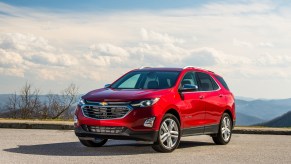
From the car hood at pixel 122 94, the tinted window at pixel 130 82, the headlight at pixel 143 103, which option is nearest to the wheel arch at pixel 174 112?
the car hood at pixel 122 94

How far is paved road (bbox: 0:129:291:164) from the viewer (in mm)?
9539

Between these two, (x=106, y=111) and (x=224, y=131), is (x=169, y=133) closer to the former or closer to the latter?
(x=106, y=111)

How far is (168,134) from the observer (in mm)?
10750

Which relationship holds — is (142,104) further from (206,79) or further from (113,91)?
(206,79)

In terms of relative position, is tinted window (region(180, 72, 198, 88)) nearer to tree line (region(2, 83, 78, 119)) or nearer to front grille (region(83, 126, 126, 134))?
front grille (region(83, 126, 126, 134))

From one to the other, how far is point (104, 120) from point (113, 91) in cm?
83

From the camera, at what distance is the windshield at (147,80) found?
11.4 meters

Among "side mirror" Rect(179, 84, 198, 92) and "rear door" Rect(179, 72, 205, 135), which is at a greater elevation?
"side mirror" Rect(179, 84, 198, 92)

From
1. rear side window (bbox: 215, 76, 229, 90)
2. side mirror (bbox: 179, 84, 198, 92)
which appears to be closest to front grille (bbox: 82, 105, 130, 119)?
side mirror (bbox: 179, 84, 198, 92)

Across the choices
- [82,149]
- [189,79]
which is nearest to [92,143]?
[82,149]

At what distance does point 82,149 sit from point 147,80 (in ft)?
6.83

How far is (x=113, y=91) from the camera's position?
11.0m

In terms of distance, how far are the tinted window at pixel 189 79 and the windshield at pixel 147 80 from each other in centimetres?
22

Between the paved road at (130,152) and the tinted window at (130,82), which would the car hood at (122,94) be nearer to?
the tinted window at (130,82)
